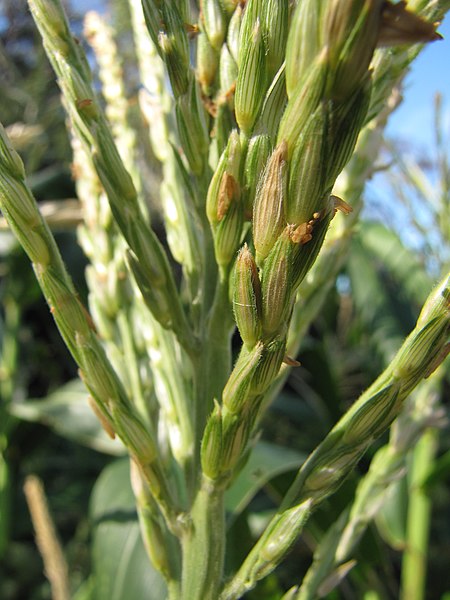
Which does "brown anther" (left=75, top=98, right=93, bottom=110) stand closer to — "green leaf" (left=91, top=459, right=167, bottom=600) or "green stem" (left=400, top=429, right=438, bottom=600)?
"green leaf" (left=91, top=459, right=167, bottom=600)

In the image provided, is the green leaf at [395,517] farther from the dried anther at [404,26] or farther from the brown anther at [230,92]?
the dried anther at [404,26]

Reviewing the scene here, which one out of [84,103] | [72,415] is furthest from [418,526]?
[84,103]

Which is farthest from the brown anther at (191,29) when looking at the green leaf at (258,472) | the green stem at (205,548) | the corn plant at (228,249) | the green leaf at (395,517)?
the green leaf at (395,517)

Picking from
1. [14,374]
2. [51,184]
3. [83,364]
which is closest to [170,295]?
[83,364]

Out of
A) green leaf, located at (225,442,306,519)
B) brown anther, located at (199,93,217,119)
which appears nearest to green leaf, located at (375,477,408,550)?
green leaf, located at (225,442,306,519)

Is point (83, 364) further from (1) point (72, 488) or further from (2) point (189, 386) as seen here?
(1) point (72, 488)

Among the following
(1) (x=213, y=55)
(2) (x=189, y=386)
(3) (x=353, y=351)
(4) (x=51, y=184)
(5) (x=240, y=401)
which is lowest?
(3) (x=353, y=351)
